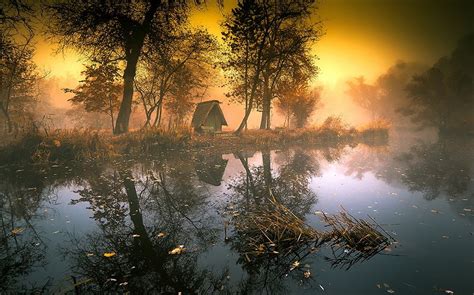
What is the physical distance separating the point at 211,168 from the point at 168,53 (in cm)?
1544

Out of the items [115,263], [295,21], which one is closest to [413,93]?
[295,21]

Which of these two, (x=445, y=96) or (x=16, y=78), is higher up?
(x=16, y=78)

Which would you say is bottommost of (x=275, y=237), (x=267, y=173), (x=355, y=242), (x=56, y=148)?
(x=355, y=242)

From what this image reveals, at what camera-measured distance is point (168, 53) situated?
77.3 ft

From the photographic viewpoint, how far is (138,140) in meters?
15.9

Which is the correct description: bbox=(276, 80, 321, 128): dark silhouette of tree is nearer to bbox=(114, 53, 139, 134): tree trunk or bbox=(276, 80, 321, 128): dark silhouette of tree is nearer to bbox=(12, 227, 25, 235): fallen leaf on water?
bbox=(114, 53, 139, 134): tree trunk

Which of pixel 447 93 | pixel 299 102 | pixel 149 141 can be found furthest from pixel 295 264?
pixel 447 93

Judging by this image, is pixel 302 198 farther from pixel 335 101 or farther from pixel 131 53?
pixel 335 101

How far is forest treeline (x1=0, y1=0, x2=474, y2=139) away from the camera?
17469 millimetres

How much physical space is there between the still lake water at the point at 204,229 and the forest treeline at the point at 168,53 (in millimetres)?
7287

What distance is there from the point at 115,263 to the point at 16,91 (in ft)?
122

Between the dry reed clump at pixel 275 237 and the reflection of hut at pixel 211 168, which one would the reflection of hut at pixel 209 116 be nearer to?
the reflection of hut at pixel 211 168

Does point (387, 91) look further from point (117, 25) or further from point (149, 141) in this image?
point (149, 141)

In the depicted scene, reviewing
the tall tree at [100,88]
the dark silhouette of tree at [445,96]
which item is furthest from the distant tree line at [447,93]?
the tall tree at [100,88]
